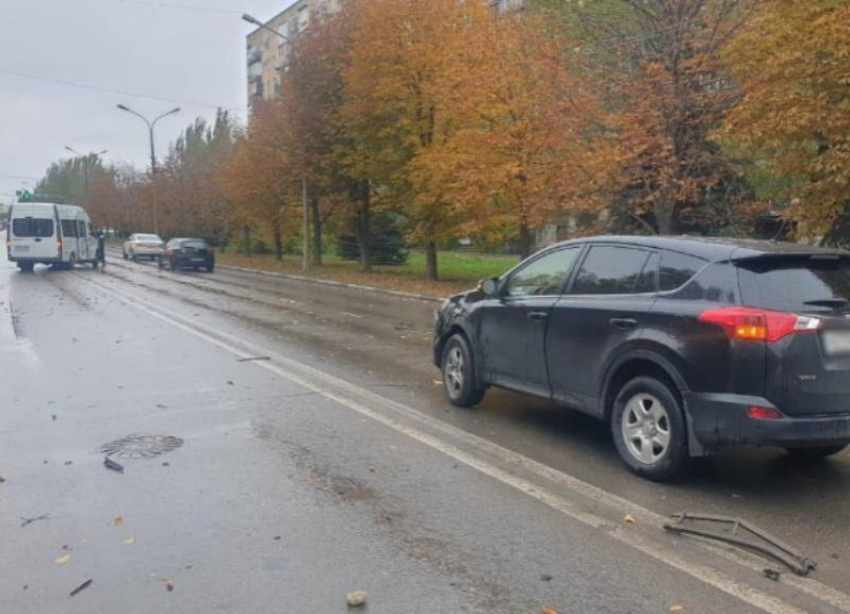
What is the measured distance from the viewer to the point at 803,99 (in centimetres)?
1106

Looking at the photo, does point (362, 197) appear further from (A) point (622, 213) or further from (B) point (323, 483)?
(B) point (323, 483)

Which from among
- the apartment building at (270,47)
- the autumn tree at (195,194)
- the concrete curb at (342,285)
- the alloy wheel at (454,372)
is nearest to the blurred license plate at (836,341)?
the alloy wheel at (454,372)

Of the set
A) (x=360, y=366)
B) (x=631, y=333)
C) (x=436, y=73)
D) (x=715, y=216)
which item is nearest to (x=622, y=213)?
(x=715, y=216)

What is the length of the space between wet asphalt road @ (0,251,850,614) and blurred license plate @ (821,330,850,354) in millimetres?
984

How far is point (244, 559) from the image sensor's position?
4.34m

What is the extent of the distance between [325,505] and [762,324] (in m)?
2.95

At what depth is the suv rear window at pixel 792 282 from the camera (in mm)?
5219

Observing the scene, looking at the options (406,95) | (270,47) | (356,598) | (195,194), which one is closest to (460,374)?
(356,598)

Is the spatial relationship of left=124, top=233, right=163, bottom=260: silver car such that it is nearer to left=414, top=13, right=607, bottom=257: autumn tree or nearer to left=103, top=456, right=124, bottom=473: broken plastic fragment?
left=414, top=13, right=607, bottom=257: autumn tree

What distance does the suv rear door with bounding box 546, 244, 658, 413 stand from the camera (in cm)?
591

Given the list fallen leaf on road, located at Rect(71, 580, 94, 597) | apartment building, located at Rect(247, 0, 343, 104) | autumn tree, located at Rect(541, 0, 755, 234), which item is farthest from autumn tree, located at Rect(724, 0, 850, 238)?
apartment building, located at Rect(247, 0, 343, 104)

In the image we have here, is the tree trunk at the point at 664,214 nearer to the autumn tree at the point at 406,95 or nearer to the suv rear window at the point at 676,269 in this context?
the autumn tree at the point at 406,95

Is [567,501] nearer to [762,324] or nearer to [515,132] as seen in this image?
[762,324]

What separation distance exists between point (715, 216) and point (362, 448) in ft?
43.9
